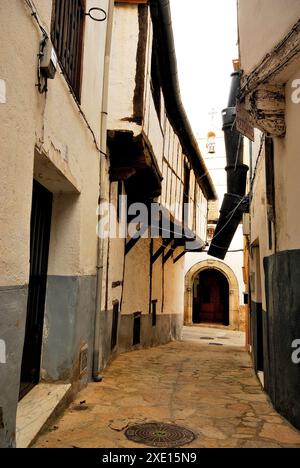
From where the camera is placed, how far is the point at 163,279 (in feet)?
43.4

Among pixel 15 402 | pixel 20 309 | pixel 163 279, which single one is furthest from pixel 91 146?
pixel 163 279

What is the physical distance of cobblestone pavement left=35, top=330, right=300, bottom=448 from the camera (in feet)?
11.8

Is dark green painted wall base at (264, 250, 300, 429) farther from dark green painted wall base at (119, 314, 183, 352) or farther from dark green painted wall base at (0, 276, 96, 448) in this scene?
dark green painted wall base at (119, 314, 183, 352)

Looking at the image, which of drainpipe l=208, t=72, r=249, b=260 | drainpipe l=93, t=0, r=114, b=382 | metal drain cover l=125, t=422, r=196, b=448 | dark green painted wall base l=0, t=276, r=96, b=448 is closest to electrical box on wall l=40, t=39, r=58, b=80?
dark green painted wall base l=0, t=276, r=96, b=448

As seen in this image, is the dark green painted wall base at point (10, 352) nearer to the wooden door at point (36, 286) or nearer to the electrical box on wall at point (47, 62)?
the wooden door at point (36, 286)

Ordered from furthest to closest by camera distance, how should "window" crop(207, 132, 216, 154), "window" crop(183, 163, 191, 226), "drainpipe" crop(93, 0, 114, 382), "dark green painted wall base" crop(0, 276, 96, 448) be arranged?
1. "window" crop(207, 132, 216, 154)
2. "window" crop(183, 163, 191, 226)
3. "drainpipe" crop(93, 0, 114, 382)
4. "dark green painted wall base" crop(0, 276, 96, 448)

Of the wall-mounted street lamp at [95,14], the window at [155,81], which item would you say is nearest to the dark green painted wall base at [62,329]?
the wall-mounted street lamp at [95,14]

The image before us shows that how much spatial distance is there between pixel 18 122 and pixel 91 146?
259 cm

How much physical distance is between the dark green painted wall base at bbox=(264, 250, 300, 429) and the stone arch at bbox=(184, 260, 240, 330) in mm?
16874

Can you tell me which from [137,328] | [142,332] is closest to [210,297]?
[142,332]

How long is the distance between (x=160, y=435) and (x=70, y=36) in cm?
453

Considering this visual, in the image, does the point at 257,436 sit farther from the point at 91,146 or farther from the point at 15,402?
the point at 91,146

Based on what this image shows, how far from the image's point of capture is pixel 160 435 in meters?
3.72

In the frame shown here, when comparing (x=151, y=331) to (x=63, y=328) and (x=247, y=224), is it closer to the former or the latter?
(x=247, y=224)
